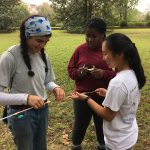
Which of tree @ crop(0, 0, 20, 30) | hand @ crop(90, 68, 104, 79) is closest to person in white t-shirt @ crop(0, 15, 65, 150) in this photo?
hand @ crop(90, 68, 104, 79)

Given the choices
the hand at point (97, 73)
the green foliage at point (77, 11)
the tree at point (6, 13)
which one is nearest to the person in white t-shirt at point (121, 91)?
the hand at point (97, 73)

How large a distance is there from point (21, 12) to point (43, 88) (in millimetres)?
41811

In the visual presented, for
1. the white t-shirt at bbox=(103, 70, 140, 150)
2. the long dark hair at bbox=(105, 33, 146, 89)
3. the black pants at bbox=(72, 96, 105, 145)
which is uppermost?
the long dark hair at bbox=(105, 33, 146, 89)

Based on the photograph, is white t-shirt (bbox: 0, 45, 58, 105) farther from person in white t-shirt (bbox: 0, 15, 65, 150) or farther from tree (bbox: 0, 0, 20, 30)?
tree (bbox: 0, 0, 20, 30)

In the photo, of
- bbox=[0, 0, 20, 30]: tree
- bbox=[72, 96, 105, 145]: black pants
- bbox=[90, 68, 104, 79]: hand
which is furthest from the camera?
bbox=[0, 0, 20, 30]: tree

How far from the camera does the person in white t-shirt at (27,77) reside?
9.03 ft

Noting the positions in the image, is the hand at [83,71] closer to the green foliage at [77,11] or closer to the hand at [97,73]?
the hand at [97,73]

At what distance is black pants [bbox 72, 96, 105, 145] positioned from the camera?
13.4 feet

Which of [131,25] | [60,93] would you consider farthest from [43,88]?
[131,25]

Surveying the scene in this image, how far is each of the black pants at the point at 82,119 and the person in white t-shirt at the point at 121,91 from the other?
1142mm

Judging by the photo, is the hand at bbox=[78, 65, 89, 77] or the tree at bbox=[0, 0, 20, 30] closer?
the hand at bbox=[78, 65, 89, 77]

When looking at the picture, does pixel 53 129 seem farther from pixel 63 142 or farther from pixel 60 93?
pixel 60 93

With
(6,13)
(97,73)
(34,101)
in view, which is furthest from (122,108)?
(6,13)

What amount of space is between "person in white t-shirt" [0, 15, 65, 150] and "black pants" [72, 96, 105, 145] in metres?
0.98
